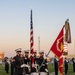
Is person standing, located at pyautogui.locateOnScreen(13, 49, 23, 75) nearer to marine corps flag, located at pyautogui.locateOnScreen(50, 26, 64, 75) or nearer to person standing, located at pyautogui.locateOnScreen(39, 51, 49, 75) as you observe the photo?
marine corps flag, located at pyautogui.locateOnScreen(50, 26, 64, 75)

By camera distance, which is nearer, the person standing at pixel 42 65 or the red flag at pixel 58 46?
the red flag at pixel 58 46

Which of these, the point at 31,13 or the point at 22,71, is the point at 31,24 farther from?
the point at 22,71

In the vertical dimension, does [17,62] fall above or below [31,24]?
below

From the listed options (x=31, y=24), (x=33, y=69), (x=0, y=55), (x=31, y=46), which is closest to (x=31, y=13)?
(x=31, y=24)

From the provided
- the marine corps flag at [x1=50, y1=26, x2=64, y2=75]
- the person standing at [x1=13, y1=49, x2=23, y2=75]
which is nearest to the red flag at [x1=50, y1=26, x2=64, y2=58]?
the marine corps flag at [x1=50, y1=26, x2=64, y2=75]

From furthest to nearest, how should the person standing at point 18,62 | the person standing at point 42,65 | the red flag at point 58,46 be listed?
1. the person standing at point 42,65
2. the red flag at point 58,46
3. the person standing at point 18,62

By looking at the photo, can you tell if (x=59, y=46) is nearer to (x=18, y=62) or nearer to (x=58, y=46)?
(x=58, y=46)

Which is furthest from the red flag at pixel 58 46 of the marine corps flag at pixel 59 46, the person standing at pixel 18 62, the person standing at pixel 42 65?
the person standing at pixel 18 62

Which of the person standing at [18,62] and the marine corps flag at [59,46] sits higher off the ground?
the marine corps flag at [59,46]

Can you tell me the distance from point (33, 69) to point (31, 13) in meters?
2.84

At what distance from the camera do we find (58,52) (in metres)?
14.7

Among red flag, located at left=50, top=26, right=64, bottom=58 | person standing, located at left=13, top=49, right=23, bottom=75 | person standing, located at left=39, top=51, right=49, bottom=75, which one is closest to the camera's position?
person standing, located at left=13, top=49, right=23, bottom=75

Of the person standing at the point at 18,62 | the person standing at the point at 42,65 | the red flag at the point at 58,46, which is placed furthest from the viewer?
the person standing at the point at 42,65

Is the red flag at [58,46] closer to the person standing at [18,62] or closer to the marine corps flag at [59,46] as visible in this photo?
the marine corps flag at [59,46]
